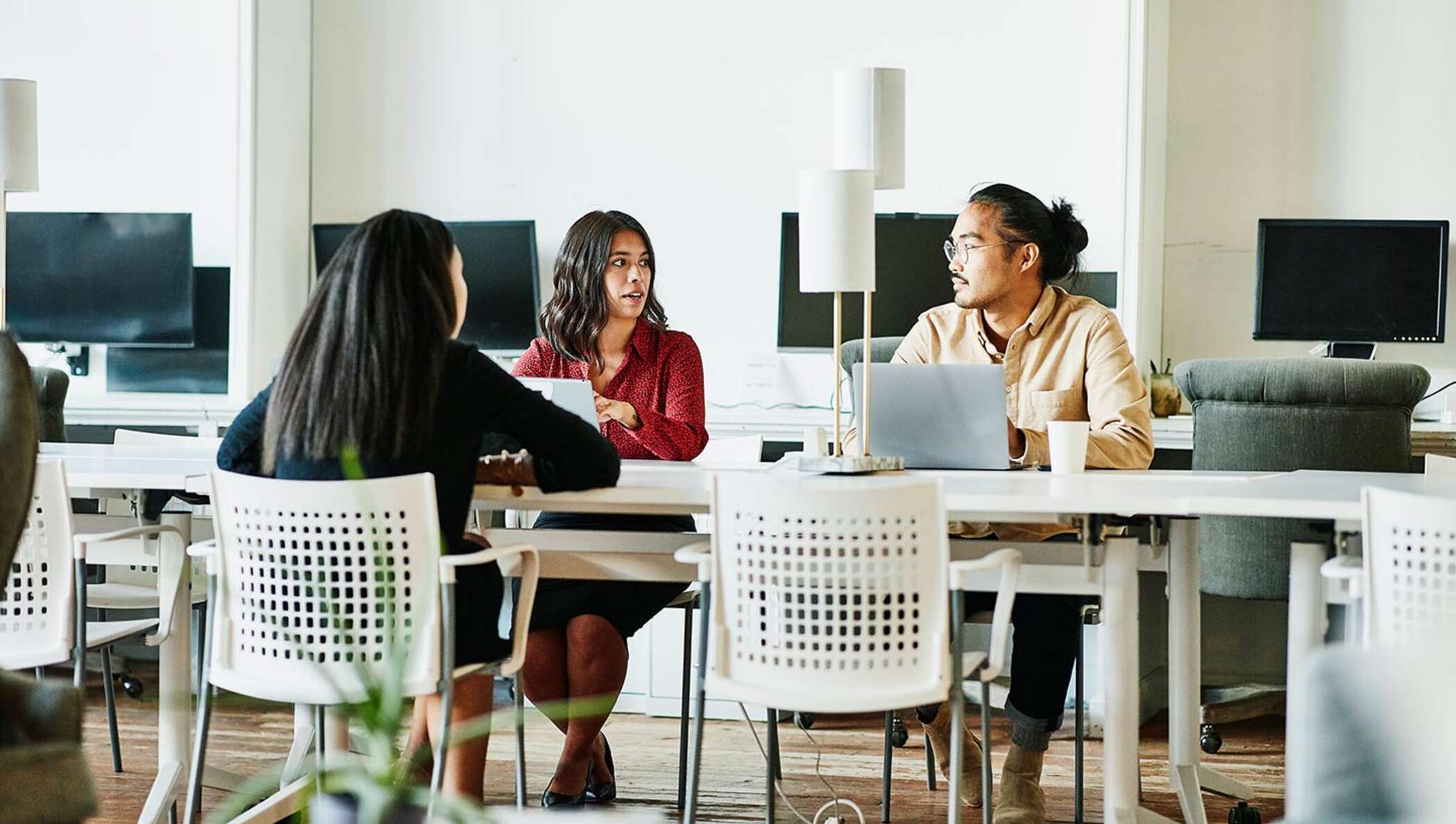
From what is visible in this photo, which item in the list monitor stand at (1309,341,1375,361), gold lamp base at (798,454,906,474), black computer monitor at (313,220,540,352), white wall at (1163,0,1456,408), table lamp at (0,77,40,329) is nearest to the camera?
gold lamp base at (798,454,906,474)

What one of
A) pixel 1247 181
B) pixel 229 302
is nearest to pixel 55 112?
pixel 229 302

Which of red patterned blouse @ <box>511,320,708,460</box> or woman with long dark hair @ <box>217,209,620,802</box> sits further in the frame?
red patterned blouse @ <box>511,320,708,460</box>

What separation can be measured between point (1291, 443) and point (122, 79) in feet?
12.5

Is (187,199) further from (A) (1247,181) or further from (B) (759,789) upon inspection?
(A) (1247,181)

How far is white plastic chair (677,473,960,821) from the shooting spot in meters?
2.31

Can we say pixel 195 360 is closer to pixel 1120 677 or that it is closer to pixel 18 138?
pixel 18 138

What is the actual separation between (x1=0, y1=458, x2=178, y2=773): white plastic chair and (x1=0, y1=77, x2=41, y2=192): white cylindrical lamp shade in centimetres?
142

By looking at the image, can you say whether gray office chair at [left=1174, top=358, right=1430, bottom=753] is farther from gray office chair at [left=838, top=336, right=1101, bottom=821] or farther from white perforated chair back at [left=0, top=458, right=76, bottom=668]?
white perforated chair back at [left=0, top=458, right=76, bottom=668]

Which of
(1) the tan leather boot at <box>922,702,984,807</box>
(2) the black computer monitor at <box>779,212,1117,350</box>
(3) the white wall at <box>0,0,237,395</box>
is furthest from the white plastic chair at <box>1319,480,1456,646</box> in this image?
(3) the white wall at <box>0,0,237,395</box>

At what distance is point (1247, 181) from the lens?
4.89m

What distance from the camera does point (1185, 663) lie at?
305 cm

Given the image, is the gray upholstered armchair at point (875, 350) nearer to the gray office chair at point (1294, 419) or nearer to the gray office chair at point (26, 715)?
the gray office chair at point (1294, 419)

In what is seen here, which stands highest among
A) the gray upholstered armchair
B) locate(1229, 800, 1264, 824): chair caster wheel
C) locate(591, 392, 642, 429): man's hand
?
the gray upholstered armchair

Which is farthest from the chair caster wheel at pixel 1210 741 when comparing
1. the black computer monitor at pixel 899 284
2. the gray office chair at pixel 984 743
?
the black computer monitor at pixel 899 284
